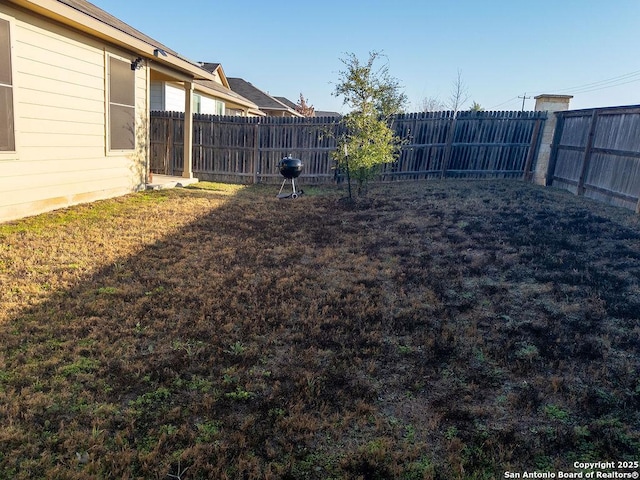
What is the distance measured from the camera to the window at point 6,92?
4926mm

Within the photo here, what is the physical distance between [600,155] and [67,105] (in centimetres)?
998

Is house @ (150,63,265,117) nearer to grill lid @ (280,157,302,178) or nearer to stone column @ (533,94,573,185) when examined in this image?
grill lid @ (280,157,302,178)

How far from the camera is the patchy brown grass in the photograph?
74.9 inches

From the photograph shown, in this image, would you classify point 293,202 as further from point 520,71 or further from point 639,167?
point 520,71

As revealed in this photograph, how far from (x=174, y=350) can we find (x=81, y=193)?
5.22 metres

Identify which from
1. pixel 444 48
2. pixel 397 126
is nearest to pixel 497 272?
pixel 397 126

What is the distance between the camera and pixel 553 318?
3.37 m

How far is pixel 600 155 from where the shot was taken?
27.8 ft

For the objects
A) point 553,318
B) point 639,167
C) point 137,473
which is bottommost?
point 137,473

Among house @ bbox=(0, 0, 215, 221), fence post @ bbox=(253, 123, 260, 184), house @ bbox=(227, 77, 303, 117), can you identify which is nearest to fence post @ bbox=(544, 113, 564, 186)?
fence post @ bbox=(253, 123, 260, 184)

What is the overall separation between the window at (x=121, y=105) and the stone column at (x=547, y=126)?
10065 millimetres

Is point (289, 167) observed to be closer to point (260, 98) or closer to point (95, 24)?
point (95, 24)

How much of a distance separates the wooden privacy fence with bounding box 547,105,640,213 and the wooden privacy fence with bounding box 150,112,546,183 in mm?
1263

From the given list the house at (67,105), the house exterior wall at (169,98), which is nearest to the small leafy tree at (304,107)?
the house exterior wall at (169,98)
